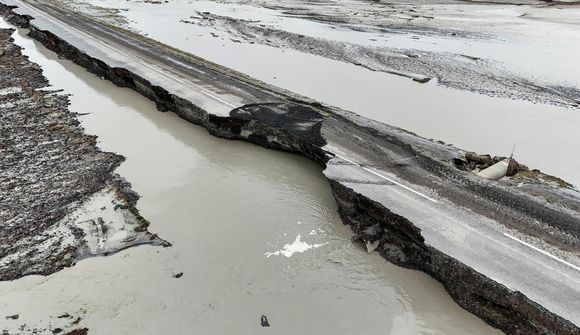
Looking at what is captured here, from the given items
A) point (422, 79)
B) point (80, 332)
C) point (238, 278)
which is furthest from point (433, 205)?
point (422, 79)

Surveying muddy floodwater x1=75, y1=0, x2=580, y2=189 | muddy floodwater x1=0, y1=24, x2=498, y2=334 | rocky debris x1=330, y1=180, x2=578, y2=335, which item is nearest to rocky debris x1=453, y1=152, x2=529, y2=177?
muddy floodwater x1=75, y1=0, x2=580, y2=189

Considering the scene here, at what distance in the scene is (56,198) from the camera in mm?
10555

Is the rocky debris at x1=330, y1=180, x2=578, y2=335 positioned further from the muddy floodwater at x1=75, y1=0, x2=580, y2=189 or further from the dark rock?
the dark rock

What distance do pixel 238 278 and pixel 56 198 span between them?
210 inches

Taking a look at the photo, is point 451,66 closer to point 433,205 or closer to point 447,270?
point 433,205

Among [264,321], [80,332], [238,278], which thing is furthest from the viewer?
[238,278]

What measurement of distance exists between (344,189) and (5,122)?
12.4 metres

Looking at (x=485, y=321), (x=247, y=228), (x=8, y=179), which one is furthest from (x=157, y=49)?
(x=485, y=321)

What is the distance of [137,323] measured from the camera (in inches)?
289

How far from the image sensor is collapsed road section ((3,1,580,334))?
23.4 ft

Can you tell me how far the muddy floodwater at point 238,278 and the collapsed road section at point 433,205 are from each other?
0.52m

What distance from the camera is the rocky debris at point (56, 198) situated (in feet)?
29.1

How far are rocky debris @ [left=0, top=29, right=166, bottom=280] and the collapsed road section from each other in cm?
398

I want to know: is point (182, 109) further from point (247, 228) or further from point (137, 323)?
point (137, 323)
